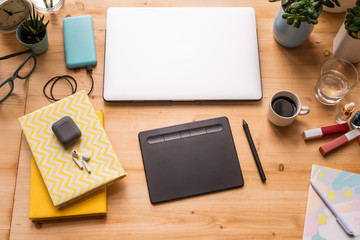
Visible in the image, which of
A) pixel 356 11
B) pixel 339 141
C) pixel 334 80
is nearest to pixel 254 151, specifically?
pixel 339 141

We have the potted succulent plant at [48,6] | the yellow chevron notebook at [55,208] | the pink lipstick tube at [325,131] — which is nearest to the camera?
the yellow chevron notebook at [55,208]

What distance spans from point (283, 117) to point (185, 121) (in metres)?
0.27

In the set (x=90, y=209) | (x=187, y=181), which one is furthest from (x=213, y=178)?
(x=90, y=209)

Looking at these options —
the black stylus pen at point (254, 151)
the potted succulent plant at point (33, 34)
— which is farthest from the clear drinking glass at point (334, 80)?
the potted succulent plant at point (33, 34)

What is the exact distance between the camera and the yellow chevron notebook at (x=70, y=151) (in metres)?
0.88

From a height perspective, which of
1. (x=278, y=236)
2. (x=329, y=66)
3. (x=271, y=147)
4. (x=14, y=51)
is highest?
(x=14, y=51)

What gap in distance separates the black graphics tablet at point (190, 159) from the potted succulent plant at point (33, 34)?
0.41 m

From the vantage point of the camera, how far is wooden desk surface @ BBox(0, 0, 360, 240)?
2.96 feet

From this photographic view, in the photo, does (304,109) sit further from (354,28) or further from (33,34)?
(33,34)

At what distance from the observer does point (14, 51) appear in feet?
3.51

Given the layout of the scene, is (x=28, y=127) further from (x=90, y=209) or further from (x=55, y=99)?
(x=90, y=209)

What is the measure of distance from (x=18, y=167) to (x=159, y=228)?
1.36ft

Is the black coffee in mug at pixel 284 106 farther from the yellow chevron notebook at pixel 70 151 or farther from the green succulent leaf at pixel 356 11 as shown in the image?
the yellow chevron notebook at pixel 70 151

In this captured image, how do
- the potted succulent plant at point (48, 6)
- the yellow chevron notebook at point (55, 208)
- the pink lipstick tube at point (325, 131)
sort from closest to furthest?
the yellow chevron notebook at point (55, 208) → the pink lipstick tube at point (325, 131) → the potted succulent plant at point (48, 6)
